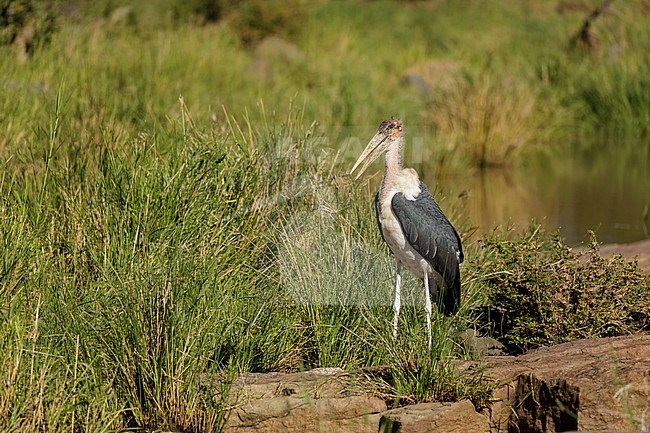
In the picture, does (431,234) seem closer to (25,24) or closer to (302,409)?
(302,409)

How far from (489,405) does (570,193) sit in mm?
7802

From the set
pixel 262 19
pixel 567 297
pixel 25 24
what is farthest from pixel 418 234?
pixel 262 19

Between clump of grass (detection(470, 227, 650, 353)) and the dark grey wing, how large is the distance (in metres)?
A: 0.37

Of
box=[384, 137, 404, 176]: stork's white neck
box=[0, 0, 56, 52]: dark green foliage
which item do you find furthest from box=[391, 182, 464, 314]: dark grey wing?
box=[0, 0, 56, 52]: dark green foliage

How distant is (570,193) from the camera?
12.3 metres

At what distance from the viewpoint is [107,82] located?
1039cm

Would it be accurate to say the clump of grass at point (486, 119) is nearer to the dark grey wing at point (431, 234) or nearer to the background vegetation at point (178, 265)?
the background vegetation at point (178, 265)

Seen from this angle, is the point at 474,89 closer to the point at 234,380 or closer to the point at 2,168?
the point at 2,168

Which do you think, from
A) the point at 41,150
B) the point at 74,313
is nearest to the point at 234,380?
the point at 74,313

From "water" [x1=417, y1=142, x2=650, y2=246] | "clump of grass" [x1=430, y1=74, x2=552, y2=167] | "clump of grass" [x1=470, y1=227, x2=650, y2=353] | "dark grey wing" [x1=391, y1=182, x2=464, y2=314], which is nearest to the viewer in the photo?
"dark grey wing" [x1=391, y1=182, x2=464, y2=314]

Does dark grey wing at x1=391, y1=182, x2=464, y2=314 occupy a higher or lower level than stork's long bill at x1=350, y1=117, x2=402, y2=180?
lower

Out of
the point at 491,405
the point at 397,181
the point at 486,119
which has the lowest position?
the point at 486,119

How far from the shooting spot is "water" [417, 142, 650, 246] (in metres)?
10.2

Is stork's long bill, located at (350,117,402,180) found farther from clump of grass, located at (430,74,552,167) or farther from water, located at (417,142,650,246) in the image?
clump of grass, located at (430,74,552,167)
